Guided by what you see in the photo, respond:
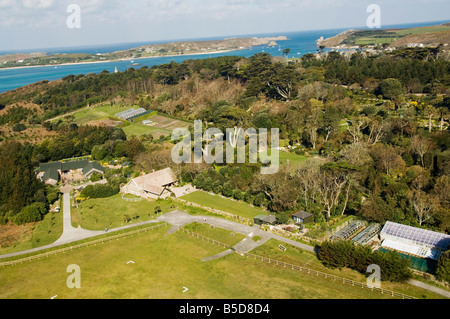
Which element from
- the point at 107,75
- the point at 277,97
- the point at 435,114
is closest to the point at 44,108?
the point at 107,75

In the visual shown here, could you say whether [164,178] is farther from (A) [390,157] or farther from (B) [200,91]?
(B) [200,91]

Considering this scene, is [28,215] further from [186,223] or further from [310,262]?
[310,262]

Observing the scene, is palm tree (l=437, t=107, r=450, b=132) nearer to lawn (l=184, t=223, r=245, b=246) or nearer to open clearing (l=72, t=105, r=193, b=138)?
lawn (l=184, t=223, r=245, b=246)

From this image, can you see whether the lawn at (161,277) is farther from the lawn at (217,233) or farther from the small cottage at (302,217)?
Result: the small cottage at (302,217)

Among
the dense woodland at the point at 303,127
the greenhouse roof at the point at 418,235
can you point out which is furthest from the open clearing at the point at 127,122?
the greenhouse roof at the point at 418,235

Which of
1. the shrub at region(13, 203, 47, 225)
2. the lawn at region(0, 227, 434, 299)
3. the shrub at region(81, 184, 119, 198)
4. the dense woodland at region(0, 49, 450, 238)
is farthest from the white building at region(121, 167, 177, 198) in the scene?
the lawn at region(0, 227, 434, 299)

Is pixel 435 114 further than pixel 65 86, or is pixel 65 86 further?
pixel 65 86
